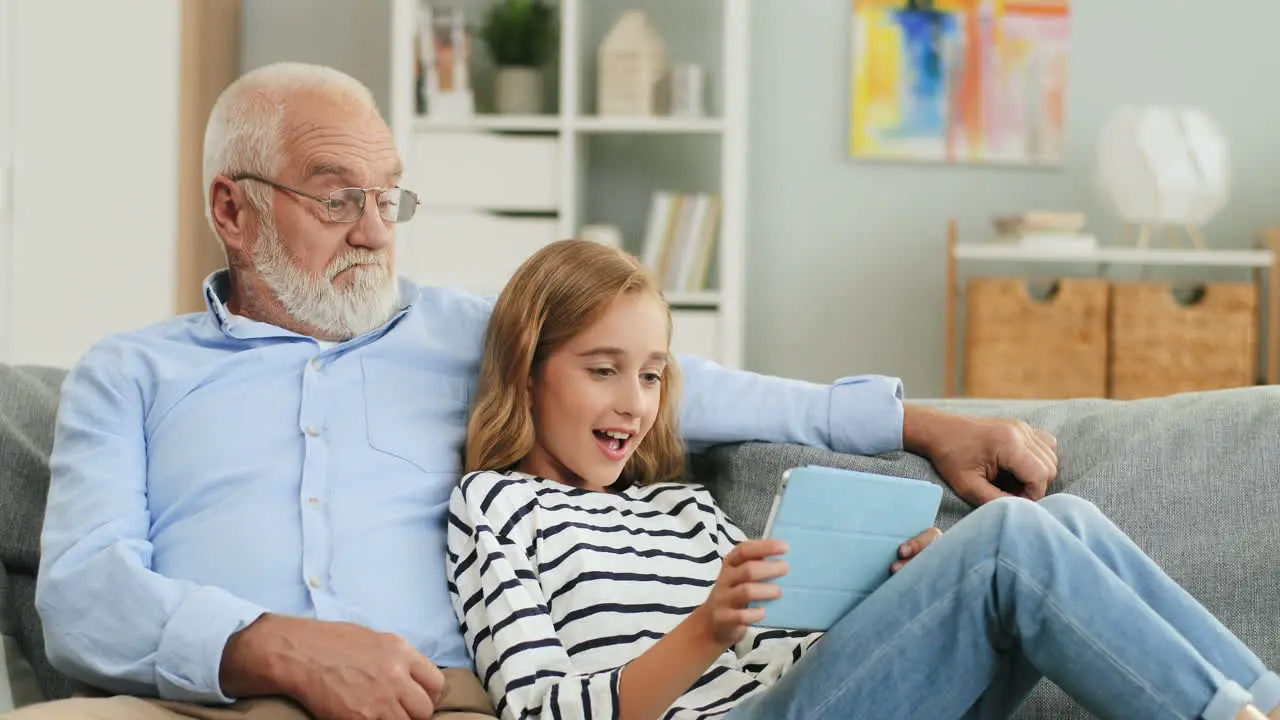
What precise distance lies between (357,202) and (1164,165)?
2.52 m

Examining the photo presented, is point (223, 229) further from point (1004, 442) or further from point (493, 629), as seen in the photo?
point (1004, 442)

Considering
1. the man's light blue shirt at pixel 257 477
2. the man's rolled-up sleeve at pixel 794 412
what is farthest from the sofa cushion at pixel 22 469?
the man's rolled-up sleeve at pixel 794 412

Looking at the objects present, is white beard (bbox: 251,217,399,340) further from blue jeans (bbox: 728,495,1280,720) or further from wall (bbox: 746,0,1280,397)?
wall (bbox: 746,0,1280,397)

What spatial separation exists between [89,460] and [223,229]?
0.41 m

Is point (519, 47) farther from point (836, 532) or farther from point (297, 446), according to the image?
point (836, 532)

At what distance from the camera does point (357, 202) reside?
1.76 metres

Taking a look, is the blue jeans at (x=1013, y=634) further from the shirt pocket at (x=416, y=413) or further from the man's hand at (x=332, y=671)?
the shirt pocket at (x=416, y=413)

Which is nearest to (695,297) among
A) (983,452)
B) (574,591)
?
(983,452)

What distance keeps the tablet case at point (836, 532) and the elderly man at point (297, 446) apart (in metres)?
0.33

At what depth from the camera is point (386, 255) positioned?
5.85 feet

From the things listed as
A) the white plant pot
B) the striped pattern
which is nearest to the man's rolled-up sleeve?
the striped pattern

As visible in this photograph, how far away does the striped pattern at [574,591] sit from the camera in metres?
1.38

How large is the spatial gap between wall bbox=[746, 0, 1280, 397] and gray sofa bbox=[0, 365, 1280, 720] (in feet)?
7.43

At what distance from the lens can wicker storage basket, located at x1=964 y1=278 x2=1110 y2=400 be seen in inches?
141
